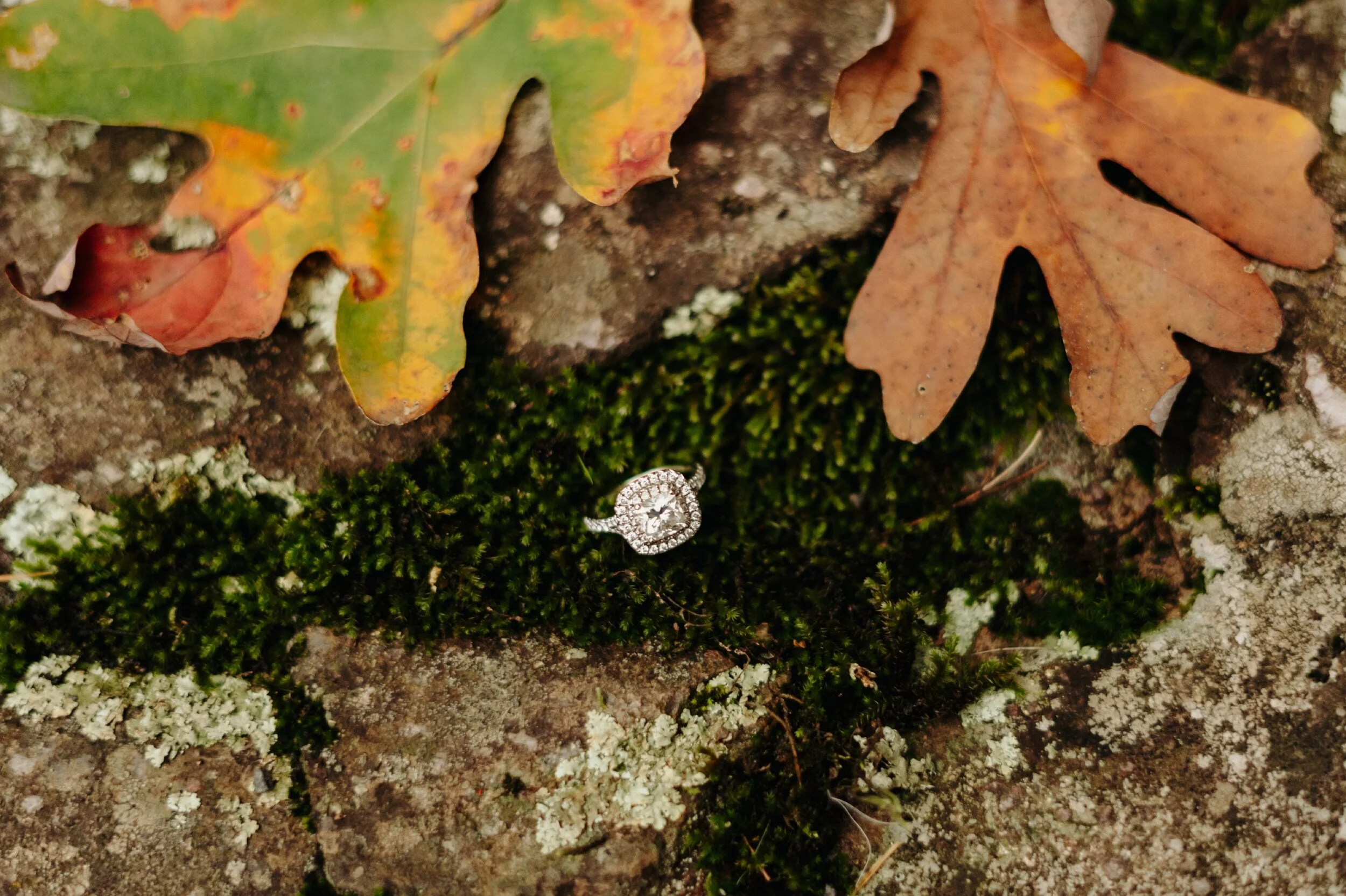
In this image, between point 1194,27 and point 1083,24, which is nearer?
point 1083,24

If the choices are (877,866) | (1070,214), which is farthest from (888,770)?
(1070,214)

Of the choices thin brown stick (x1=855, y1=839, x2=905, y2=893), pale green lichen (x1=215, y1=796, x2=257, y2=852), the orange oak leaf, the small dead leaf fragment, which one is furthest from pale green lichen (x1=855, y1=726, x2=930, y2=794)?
the small dead leaf fragment

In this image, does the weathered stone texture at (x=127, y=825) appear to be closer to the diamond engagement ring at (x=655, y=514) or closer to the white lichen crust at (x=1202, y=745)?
the diamond engagement ring at (x=655, y=514)

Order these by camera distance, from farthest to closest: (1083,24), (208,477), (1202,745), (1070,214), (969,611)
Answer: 1. (969,611)
2. (208,477)
3. (1202,745)
4. (1070,214)
5. (1083,24)

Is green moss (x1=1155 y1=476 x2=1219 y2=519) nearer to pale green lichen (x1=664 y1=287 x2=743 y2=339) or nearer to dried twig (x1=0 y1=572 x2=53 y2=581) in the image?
pale green lichen (x1=664 y1=287 x2=743 y2=339)

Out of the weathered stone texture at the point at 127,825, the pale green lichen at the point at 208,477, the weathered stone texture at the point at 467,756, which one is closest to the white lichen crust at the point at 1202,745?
the weathered stone texture at the point at 467,756

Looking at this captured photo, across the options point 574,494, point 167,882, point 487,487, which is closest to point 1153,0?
point 574,494

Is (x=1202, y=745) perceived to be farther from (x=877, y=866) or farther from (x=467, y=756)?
(x=467, y=756)
